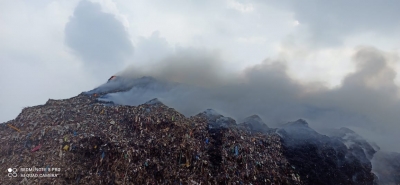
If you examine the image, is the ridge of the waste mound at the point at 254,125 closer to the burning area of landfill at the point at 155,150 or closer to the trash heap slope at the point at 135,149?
the burning area of landfill at the point at 155,150

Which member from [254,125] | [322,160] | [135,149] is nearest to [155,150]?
[135,149]

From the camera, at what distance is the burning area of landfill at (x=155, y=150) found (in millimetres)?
13648

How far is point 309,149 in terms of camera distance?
19.0 meters

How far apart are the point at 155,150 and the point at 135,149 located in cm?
113

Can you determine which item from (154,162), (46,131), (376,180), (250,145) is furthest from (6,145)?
(376,180)

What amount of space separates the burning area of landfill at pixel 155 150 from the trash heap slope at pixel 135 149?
5 cm

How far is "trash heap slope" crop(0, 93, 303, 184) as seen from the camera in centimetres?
1357

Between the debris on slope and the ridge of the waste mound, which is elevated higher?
the ridge of the waste mound

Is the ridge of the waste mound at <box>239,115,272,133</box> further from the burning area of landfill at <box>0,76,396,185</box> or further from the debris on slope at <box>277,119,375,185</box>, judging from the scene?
the debris on slope at <box>277,119,375,185</box>

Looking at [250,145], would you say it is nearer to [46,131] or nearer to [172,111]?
[172,111]

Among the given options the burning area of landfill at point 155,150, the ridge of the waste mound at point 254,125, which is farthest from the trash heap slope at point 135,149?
the ridge of the waste mound at point 254,125

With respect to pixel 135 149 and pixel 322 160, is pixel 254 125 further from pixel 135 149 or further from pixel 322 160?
pixel 135 149

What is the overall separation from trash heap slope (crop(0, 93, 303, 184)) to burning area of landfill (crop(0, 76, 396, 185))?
5cm

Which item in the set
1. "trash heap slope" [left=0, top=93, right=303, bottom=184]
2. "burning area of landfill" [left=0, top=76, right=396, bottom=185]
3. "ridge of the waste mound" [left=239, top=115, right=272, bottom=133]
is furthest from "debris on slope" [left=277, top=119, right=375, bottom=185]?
"ridge of the waste mound" [left=239, top=115, right=272, bottom=133]
